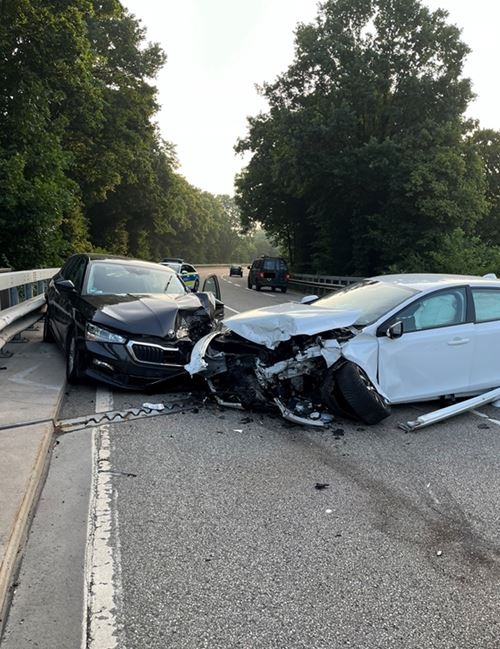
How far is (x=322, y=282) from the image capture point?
3173 cm

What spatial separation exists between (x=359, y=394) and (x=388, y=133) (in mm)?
25888

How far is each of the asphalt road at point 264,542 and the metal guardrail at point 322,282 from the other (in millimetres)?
20012

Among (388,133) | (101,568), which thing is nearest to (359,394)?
(101,568)

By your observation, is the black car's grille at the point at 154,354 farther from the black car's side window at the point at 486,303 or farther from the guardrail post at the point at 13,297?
the guardrail post at the point at 13,297

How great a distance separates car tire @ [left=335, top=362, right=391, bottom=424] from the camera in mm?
5211

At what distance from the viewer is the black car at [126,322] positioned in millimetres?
6250

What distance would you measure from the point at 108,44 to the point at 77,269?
28.8 meters

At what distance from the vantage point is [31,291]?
1138 cm

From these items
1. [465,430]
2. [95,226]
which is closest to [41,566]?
[465,430]

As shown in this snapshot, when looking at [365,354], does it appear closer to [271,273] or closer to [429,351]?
[429,351]

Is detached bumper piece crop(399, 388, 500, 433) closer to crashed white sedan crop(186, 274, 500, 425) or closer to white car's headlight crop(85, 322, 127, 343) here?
crashed white sedan crop(186, 274, 500, 425)

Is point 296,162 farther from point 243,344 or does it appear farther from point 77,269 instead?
point 243,344

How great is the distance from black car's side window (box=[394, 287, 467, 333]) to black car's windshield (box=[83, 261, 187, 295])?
3700mm

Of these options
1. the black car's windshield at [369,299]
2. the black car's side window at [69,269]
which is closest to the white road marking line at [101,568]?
the black car's windshield at [369,299]
